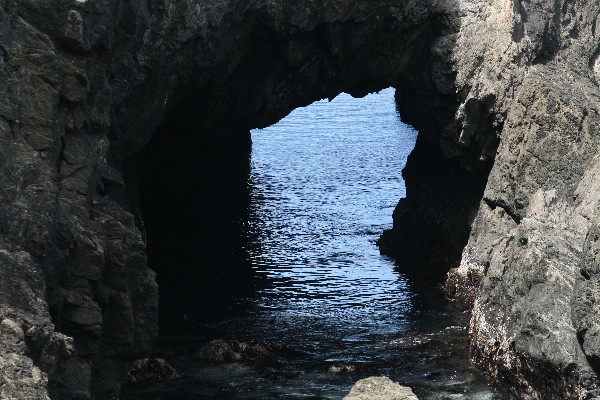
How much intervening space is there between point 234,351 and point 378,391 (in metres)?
7.15

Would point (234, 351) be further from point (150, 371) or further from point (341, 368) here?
point (341, 368)

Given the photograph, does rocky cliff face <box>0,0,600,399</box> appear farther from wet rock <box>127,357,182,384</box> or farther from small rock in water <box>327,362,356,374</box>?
small rock in water <box>327,362,356,374</box>

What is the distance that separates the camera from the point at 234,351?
27016 millimetres

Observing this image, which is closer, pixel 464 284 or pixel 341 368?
pixel 341 368

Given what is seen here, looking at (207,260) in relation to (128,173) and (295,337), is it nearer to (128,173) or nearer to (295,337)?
(128,173)

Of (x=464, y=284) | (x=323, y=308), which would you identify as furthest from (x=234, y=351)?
(x=464, y=284)

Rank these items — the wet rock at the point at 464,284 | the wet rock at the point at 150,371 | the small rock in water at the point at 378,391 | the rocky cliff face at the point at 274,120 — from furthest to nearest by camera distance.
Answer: the wet rock at the point at 464,284, the wet rock at the point at 150,371, the small rock in water at the point at 378,391, the rocky cliff face at the point at 274,120

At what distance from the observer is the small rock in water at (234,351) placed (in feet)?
88.1

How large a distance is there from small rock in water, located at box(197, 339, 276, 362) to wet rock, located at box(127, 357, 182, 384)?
141 cm

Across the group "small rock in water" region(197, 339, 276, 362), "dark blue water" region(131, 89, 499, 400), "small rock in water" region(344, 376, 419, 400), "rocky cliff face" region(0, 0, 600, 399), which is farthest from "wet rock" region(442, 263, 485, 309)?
"small rock in water" region(344, 376, 419, 400)

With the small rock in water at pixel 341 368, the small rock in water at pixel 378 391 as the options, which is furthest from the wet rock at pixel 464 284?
the small rock in water at pixel 378 391

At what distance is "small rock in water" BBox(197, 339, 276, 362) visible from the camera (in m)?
26.9

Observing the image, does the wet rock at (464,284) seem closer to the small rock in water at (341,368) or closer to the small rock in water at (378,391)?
the small rock in water at (341,368)

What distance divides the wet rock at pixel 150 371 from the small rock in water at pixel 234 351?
4.63ft
